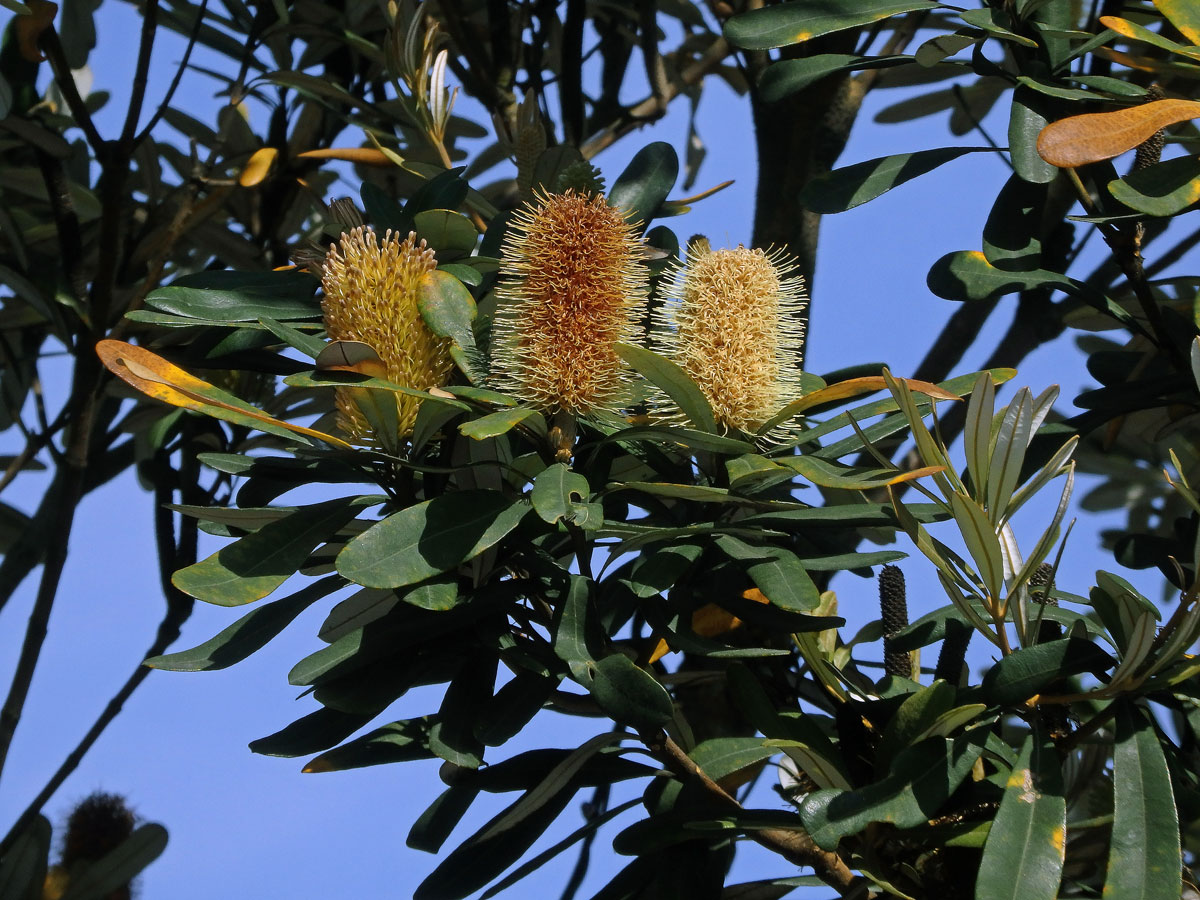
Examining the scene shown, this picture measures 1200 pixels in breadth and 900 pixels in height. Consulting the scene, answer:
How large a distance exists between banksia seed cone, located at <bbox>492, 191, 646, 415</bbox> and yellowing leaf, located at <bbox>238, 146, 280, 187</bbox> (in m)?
0.80

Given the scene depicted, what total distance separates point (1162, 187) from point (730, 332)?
40 cm

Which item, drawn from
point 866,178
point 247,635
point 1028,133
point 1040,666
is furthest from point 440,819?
point 1028,133

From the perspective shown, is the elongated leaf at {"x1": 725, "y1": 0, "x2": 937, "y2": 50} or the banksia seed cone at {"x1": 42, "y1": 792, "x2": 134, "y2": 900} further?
the banksia seed cone at {"x1": 42, "y1": 792, "x2": 134, "y2": 900}

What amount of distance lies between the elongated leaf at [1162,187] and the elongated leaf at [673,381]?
414 mm

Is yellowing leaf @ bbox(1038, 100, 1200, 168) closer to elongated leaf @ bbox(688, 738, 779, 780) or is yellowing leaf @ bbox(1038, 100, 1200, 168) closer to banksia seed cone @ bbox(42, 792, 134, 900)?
elongated leaf @ bbox(688, 738, 779, 780)

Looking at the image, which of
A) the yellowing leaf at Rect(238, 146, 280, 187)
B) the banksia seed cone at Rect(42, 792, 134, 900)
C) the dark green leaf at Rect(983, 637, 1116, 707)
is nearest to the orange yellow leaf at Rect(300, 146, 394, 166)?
the yellowing leaf at Rect(238, 146, 280, 187)

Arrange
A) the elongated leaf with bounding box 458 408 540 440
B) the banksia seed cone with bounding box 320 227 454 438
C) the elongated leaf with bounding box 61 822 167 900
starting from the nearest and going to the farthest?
the elongated leaf with bounding box 458 408 540 440, the banksia seed cone with bounding box 320 227 454 438, the elongated leaf with bounding box 61 822 167 900

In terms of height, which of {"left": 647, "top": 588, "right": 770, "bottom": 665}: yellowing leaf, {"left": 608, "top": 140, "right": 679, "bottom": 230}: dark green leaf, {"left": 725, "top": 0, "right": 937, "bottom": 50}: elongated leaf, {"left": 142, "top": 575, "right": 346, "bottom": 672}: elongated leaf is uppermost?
{"left": 725, "top": 0, "right": 937, "bottom": 50}: elongated leaf

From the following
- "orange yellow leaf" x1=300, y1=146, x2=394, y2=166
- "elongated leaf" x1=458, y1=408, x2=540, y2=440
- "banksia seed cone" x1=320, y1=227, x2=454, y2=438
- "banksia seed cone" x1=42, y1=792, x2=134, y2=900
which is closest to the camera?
"elongated leaf" x1=458, y1=408, x2=540, y2=440

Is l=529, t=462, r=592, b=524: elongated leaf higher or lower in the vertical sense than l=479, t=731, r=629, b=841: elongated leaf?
higher

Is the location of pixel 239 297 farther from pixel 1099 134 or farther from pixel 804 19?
pixel 1099 134

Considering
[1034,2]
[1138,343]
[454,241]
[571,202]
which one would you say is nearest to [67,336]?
[454,241]

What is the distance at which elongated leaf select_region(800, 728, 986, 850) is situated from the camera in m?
0.79

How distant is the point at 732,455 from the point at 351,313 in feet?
0.98
